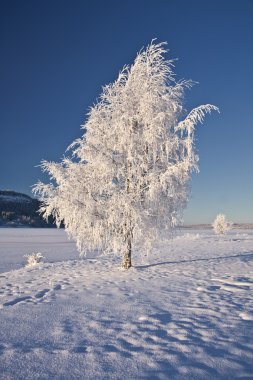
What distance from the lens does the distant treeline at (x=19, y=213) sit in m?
67.2

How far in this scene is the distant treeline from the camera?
67.2 m

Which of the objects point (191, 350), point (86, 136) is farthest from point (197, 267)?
point (191, 350)

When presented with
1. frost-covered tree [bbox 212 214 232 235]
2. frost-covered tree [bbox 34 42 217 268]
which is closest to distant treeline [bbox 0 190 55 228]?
frost-covered tree [bbox 212 214 232 235]

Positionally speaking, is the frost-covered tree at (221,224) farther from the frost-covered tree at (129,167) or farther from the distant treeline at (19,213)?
A: the distant treeline at (19,213)

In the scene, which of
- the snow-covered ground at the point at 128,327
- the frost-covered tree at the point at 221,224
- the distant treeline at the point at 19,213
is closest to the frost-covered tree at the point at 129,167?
the snow-covered ground at the point at 128,327

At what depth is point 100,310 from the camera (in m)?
7.26

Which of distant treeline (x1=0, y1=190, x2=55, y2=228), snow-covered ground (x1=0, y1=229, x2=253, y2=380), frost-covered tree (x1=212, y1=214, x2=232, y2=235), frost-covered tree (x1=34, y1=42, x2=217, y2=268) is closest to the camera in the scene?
snow-covered ground (x1=0, y1=229, x2=253, y2=380)

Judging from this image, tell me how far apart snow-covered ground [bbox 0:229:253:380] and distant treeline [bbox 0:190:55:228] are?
55384mm

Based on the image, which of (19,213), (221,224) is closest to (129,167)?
(221,224)

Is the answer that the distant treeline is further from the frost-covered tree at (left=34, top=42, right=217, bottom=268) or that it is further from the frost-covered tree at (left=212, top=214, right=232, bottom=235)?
the frost-covered tree at (left=34, top=42, right=217, bottom=268)

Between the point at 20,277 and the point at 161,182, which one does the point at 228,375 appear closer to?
the point at 161,182

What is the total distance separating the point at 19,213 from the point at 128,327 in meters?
76.9

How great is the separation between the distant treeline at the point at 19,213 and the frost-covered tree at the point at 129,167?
52615 mm

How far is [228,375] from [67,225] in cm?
923
